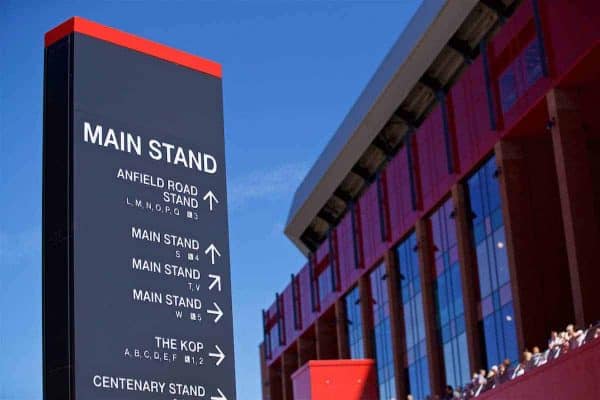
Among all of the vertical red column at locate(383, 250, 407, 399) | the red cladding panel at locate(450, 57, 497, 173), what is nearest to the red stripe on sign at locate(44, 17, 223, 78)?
the red cladding panel at locate(450, 57, 497, 173)

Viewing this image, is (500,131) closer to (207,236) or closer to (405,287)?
(405,287)

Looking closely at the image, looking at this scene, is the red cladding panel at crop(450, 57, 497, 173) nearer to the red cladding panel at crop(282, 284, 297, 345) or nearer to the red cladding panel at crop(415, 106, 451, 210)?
the red cladding panel at crop(415, 106, 451, 210)

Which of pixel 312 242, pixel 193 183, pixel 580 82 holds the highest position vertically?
pixel 312 242

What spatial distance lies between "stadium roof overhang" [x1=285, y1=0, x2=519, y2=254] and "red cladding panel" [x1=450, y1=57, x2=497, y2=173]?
7.77 feet

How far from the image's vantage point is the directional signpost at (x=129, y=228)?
15.9m

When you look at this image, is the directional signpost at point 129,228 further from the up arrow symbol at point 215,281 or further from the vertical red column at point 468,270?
the vertical red column at point 468,270

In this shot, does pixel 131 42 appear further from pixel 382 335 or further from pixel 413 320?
pixel 382 335

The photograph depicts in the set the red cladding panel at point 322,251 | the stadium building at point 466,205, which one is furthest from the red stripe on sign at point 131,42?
the red cladding panel at point 322,251

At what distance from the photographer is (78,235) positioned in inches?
631

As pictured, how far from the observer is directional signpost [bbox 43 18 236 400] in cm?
1587

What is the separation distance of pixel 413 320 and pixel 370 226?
6.90m

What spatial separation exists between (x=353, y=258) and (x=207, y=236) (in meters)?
52.7

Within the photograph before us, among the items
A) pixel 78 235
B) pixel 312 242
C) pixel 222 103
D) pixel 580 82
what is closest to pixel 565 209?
pixel 580 82

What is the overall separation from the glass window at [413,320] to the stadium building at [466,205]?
0.12 meters
